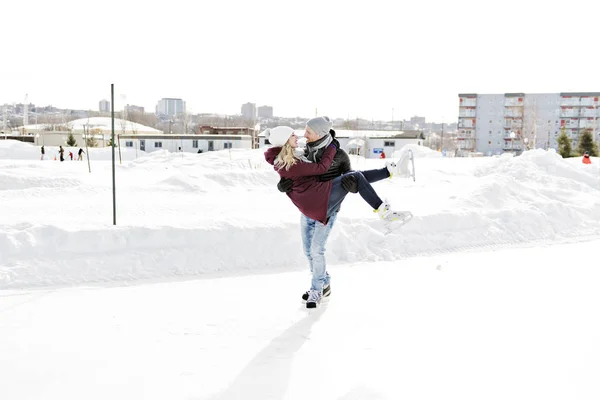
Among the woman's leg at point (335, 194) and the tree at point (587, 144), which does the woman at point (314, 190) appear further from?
the tree at point (587, 144)

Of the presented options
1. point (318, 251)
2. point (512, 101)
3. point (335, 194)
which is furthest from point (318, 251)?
point (512, 101)

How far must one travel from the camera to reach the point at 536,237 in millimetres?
7160

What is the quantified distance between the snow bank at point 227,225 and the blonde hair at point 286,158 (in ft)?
5.77

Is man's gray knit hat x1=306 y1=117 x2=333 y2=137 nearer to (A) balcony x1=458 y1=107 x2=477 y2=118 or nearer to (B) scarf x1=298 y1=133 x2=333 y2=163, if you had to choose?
(B) scarf x1=298 y1=133 x2=333 y2=163

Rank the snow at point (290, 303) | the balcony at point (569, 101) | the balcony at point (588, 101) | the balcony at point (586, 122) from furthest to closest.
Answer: the balcony at point (569, 101), the balcony at point (586, 122), the balcony at point (588, 101), the snow at point (290, 303)

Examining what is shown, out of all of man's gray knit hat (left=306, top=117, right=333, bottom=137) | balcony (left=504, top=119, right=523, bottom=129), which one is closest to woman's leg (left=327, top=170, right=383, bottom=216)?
man's gray knit hat (left=306, top=117, right=333, bottom=137)

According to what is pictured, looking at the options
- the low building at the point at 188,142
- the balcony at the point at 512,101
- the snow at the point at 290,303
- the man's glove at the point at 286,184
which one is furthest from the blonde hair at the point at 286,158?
the balcony at the point at 512,101

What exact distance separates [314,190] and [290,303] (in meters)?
0.99

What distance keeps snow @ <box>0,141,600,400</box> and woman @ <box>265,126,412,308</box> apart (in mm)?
354

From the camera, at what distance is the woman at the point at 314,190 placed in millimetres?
3910

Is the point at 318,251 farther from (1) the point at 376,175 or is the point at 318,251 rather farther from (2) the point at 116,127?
(2) the point at 116,127

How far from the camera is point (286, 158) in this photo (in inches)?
153

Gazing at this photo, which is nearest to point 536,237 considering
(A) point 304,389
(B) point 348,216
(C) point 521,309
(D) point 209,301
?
(B) point 348,216

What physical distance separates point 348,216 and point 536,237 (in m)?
2.76
